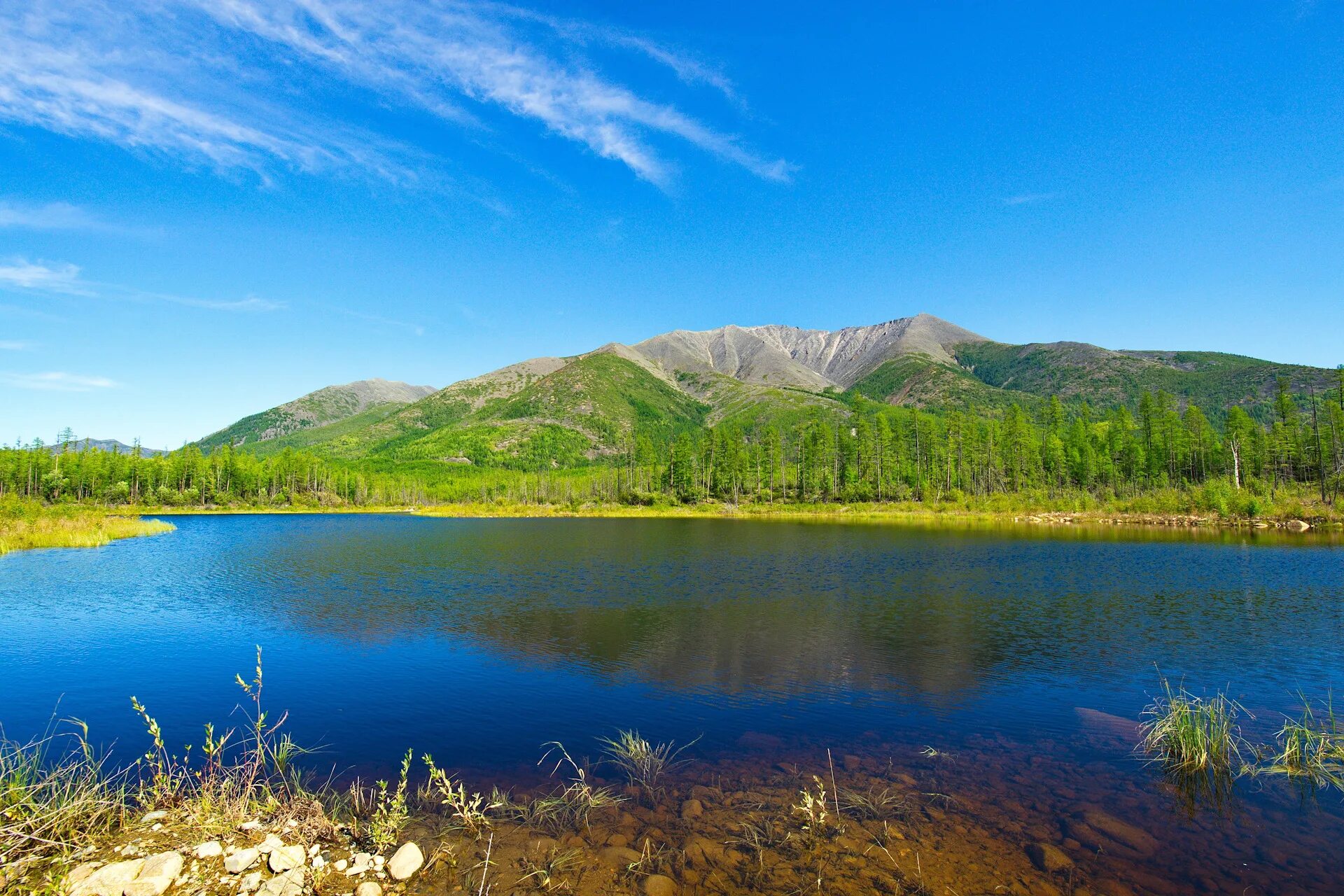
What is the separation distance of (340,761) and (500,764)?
3.08m

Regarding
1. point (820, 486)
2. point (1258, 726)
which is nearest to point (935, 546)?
point (1258, 726)

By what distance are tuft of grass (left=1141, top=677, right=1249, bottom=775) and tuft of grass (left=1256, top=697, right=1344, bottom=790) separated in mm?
542

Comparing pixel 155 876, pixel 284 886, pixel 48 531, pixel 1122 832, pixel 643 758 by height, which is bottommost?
pixel 1122 832

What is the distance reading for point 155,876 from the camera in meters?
7.08

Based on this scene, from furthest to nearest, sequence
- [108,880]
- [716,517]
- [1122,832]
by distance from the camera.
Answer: [716,517] → [1122,832] → [108,880]

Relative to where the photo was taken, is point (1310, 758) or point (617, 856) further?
point (1310, 758)

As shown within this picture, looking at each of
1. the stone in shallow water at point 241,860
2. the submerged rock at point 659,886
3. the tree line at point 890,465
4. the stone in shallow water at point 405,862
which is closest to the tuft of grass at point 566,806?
the submerged rock at point 659,886

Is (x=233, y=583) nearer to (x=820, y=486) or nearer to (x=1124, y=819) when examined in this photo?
(x=1124, y=819)

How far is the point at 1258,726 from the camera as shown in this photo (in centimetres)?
1345

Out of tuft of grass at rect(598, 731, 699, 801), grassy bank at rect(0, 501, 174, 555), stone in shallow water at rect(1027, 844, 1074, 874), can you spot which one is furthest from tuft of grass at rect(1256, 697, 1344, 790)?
grassy bank at rect(0, 501, 174, 555)

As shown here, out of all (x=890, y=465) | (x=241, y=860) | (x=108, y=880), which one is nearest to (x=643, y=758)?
(x=241, y=860)

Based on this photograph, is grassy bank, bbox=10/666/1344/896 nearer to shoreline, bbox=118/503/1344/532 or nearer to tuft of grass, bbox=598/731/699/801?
tuft of grass, bbox=598/731/699/801

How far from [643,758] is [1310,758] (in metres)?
12.2

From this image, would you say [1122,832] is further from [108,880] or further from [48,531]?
[48,531]
